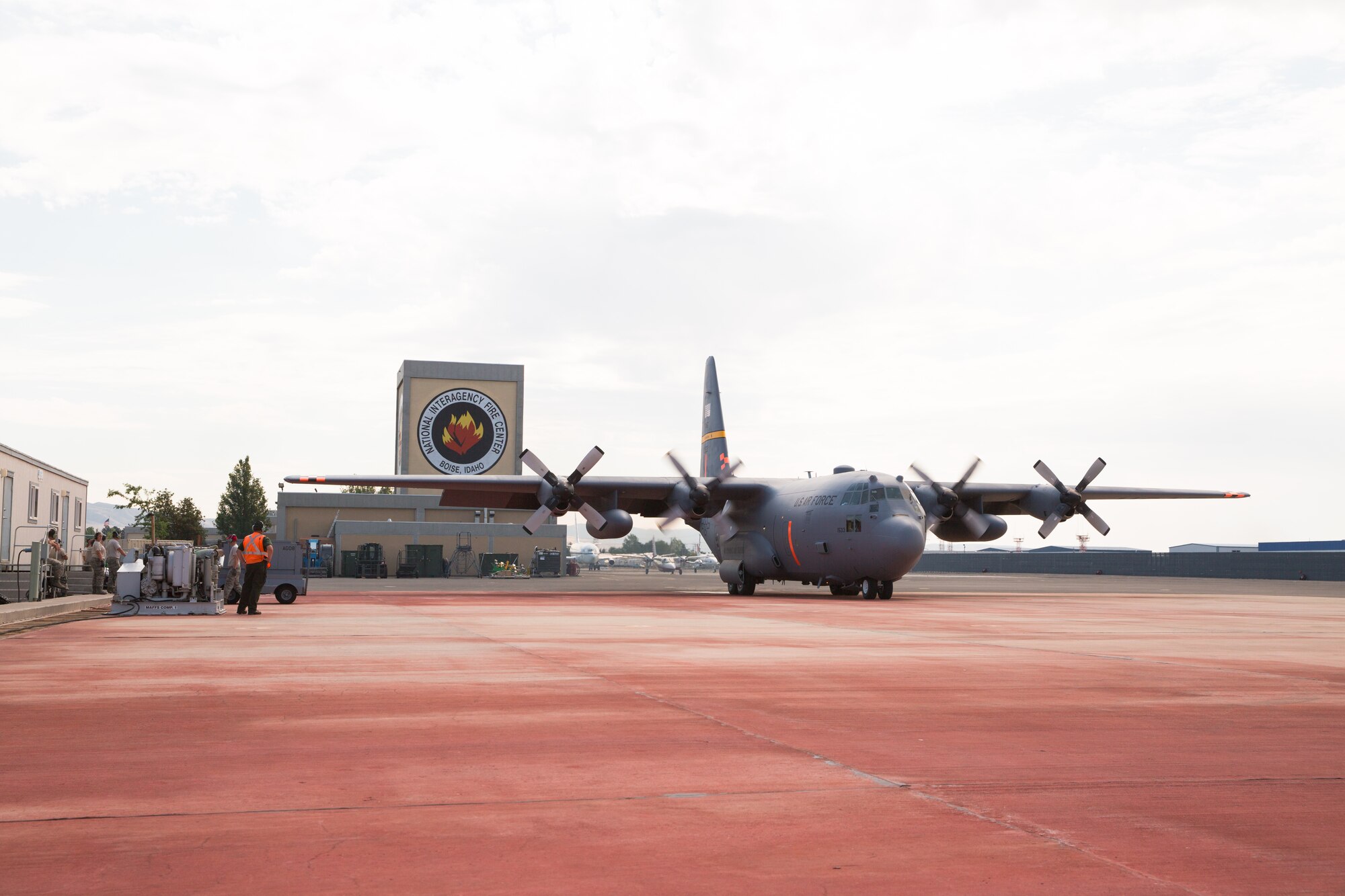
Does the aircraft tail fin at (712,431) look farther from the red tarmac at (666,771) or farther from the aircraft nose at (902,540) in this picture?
the red tarmac at (666,771)

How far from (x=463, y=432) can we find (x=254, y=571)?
155 ft

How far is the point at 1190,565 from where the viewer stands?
226ft

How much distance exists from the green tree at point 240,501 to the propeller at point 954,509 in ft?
315

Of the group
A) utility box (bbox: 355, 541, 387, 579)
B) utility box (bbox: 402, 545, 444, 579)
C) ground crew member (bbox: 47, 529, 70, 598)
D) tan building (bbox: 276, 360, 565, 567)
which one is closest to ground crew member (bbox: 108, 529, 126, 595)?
ground crew member (bbox: 47, 529, 70, 598)

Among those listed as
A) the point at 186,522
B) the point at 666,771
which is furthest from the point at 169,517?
the point at 666,771

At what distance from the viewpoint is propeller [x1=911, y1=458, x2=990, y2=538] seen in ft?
121

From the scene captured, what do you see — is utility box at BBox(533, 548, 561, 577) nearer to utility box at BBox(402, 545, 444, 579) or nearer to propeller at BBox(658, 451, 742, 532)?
utility box at BBox(402, 545, 444, 579)

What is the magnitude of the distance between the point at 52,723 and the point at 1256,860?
7.20 metres

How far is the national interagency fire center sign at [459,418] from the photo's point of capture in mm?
67625

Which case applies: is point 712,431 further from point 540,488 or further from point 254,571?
point 254,571

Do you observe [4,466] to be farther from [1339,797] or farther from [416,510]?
[416,510]

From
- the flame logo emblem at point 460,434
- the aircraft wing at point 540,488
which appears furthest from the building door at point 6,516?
the flame logo emblem at point 460,434

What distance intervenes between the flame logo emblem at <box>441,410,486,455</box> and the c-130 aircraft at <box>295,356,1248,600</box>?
26815 mm

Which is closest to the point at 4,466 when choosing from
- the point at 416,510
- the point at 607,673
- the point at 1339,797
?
the point at 607,673
